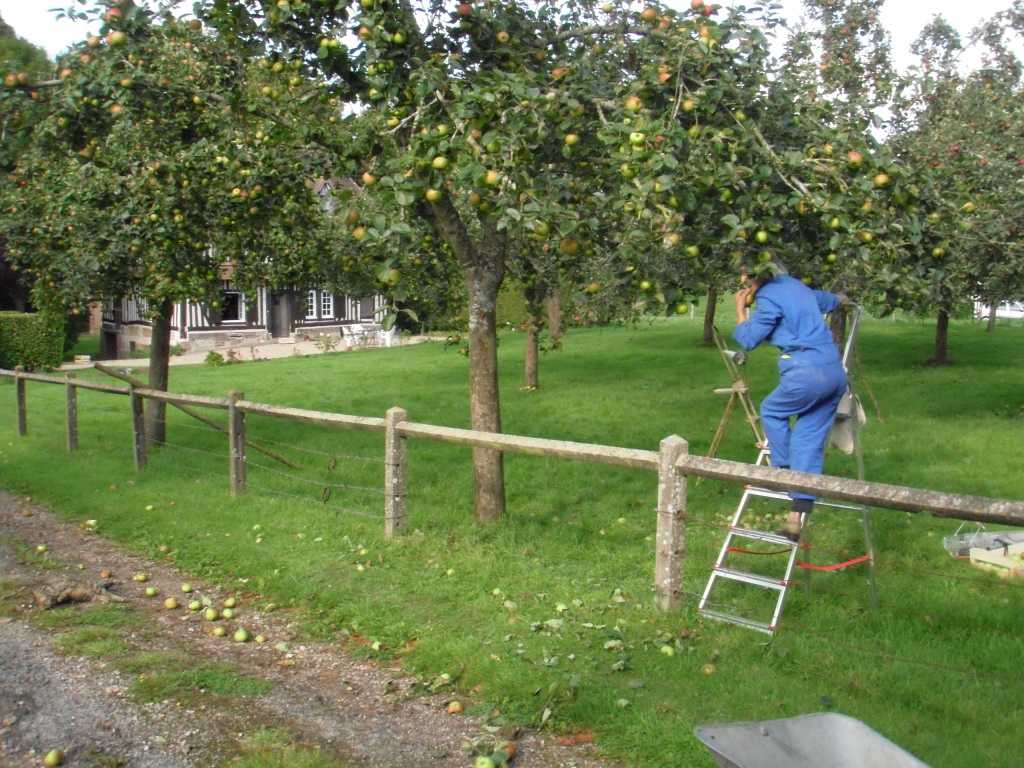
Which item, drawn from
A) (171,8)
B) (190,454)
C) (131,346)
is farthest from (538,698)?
(131,346)

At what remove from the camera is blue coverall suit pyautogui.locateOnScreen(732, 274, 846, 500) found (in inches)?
220

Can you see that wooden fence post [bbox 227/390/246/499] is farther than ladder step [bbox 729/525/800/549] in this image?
Yes

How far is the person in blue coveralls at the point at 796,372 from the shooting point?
5.58 meters

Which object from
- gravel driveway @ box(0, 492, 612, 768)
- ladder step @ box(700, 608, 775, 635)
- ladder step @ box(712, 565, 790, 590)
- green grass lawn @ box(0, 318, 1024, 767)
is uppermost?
ladder step @ box(712, 565, 790, 590)

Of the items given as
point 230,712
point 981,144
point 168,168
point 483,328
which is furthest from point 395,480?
point 981,144

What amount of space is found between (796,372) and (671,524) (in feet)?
3.89

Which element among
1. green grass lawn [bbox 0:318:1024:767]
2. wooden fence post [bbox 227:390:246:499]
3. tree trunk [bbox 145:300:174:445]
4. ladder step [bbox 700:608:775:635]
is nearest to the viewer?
green grass lawn [bbox 0:318:1024:767]

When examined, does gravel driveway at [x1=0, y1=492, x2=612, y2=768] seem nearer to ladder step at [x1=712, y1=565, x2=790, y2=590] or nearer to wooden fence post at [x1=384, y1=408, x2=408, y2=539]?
wooden fence post at [x1=384, y1=408, x2=408, y2=539]

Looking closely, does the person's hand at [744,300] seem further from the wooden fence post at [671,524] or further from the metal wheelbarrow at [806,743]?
the metal wheelbarrow at [806,743]

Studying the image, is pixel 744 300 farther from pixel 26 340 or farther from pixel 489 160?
pixel 26 340

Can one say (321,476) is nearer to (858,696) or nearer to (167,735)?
(167,735)

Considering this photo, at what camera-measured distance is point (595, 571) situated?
666 centimetres

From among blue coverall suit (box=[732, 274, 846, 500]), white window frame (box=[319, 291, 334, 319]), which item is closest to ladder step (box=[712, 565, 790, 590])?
blue coverall suit (box=[732, 274, 846, 500])

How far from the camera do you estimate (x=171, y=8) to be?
8.34 m
